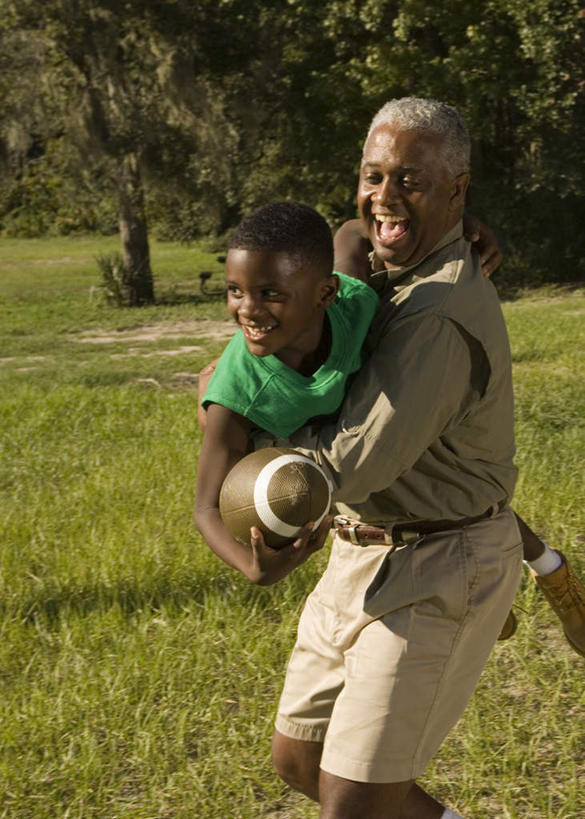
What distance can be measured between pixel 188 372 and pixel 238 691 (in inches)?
362

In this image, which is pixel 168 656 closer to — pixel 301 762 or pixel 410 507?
pixel 301 762

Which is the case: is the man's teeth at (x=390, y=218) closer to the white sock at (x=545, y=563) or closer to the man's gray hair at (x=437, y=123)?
the man's gray hair at (x=437, y=123)

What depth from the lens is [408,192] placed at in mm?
2482

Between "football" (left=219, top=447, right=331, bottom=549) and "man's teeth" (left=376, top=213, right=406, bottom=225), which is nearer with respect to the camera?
"football" (left=219, top=447, right=331, bottom=549)

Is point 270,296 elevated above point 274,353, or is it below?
above

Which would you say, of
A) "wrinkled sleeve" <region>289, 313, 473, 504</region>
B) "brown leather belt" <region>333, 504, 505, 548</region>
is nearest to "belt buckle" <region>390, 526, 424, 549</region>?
"brown leather belt" <region>333, 504, 505, 548</region>

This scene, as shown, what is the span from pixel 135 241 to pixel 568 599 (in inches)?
794

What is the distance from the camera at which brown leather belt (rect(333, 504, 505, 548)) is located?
2531 millimetres

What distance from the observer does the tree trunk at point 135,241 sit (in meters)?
22.3

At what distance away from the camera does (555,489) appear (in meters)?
6.04

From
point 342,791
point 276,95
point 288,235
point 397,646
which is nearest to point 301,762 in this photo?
point 342,791

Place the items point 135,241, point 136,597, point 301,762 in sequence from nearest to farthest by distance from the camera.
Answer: point 301,762, point 136,597, point 135,241

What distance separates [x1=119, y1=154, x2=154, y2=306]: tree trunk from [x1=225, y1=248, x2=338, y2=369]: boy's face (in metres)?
20.3

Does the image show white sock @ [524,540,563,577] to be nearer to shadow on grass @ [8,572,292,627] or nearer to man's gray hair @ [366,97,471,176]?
shadow on grass @ [8,572,292,627]
